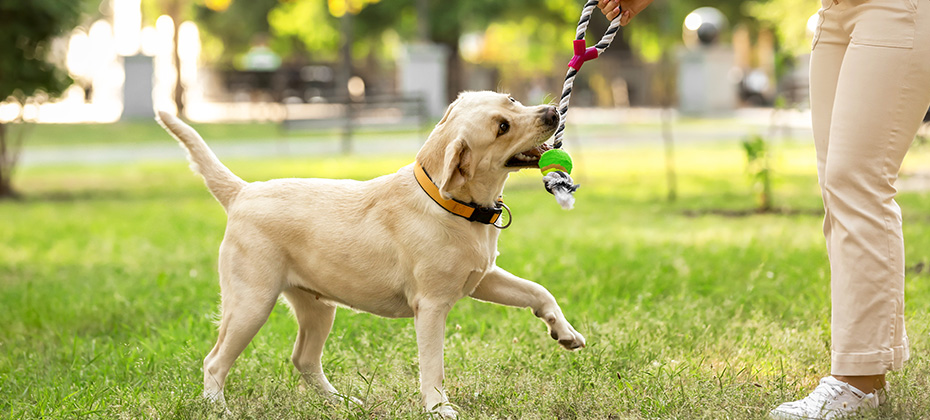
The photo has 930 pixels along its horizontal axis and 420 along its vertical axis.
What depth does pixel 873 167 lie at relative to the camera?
3432 mm

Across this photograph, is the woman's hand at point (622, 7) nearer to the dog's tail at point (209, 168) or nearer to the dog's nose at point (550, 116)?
the dog's nose at point (550, 116)

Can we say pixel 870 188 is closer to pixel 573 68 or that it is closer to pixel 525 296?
pixel 573 68

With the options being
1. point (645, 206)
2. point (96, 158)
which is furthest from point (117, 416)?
point (96, 158)

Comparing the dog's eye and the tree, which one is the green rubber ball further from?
the tree

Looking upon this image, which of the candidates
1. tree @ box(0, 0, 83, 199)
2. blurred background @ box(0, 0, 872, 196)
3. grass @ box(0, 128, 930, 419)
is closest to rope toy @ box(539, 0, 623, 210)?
grass @ box(0, 128, 930, 419)

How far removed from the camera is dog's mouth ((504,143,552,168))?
3.63 m

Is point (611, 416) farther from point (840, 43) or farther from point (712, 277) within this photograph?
point (712, 277)

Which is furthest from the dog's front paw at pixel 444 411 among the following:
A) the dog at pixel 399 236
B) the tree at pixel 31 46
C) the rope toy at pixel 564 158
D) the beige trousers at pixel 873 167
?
the tree at pixel 31 46

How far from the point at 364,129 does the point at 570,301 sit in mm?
17831

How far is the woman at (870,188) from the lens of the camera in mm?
3379

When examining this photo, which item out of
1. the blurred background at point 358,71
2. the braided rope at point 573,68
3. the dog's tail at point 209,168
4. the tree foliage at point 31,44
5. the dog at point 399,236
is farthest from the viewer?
the blurred background at point 358,71

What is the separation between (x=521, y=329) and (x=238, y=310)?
1.75 m

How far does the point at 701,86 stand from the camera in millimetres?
33250

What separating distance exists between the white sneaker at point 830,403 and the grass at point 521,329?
0.08 m
